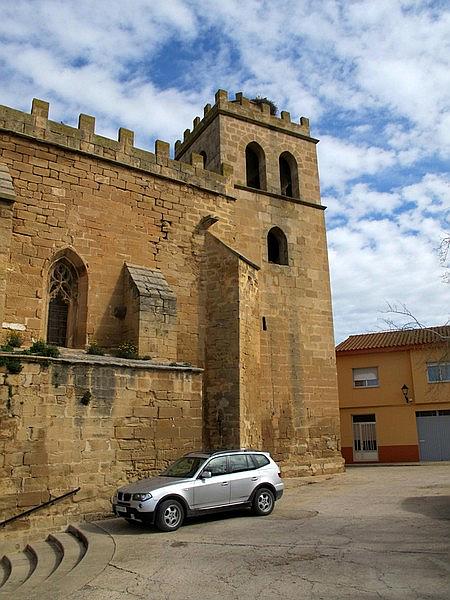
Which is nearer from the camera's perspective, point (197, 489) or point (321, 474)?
point (197, 489)

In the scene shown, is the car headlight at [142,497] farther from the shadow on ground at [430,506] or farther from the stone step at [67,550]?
the shadow on ground at [430,506]

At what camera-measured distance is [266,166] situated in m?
17.4

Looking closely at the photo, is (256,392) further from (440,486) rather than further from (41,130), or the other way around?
(41,130)

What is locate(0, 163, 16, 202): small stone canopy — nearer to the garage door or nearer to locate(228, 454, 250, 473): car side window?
locate(228, 454, 250, 473): car side window

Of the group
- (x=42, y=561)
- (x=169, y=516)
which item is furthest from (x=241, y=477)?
(x=42, y=561)

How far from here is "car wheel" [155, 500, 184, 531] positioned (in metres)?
8.15

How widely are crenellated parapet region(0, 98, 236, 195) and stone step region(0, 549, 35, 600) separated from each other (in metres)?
8.90

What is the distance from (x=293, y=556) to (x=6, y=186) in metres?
8.91

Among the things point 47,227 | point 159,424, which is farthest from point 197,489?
point 47,227

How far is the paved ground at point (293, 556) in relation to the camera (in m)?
5.27

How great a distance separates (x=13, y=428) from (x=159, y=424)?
2.93 metres

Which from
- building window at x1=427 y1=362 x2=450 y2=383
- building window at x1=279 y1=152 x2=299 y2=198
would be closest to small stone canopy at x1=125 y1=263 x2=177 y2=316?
building window at x1=279 y1=152 x2=299 y2=198

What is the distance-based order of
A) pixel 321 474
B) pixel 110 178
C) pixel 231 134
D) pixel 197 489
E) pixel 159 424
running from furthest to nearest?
pixel 231 134 < pixel 321 474 < pixel 110 178 < pixel 159 424 < pixel 197 489

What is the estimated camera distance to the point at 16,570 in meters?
7.46
